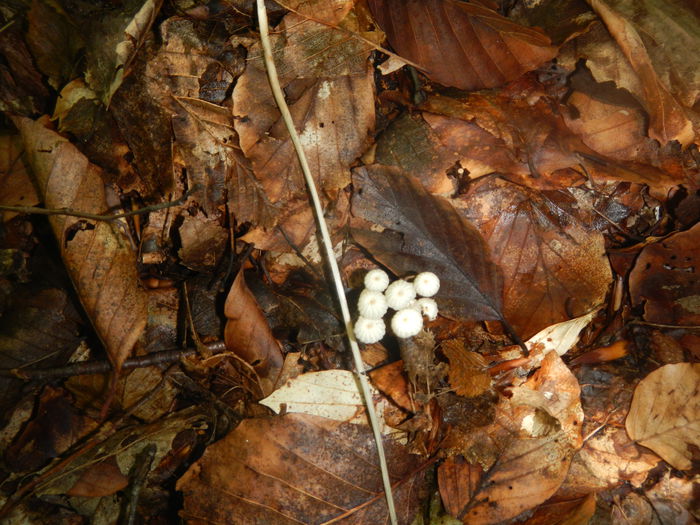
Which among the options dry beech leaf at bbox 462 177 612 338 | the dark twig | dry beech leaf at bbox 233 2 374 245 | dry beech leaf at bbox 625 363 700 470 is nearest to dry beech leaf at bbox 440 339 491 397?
dry beech leaf at bbox 462 177 612 338

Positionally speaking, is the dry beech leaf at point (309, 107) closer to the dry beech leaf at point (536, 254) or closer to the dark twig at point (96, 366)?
the dry beech leaf at point (536, 254)

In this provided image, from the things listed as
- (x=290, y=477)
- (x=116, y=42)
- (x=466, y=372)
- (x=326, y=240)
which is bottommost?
(x=290, y=477)

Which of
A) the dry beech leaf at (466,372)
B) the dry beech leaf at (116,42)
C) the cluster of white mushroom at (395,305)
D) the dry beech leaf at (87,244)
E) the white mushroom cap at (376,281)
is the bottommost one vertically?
the dry beech leaf at (466,372)

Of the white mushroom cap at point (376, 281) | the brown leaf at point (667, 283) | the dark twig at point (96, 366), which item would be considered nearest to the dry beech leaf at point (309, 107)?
the white mushroom cap at point (376, 281)

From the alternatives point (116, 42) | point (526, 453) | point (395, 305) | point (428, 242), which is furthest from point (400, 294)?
point (116, 42)

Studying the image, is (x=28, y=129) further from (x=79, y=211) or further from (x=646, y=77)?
(x=646, y=77)

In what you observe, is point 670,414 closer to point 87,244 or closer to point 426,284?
point 426,284

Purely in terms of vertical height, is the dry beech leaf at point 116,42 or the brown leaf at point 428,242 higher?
the dry beech leaf at point 116,42
